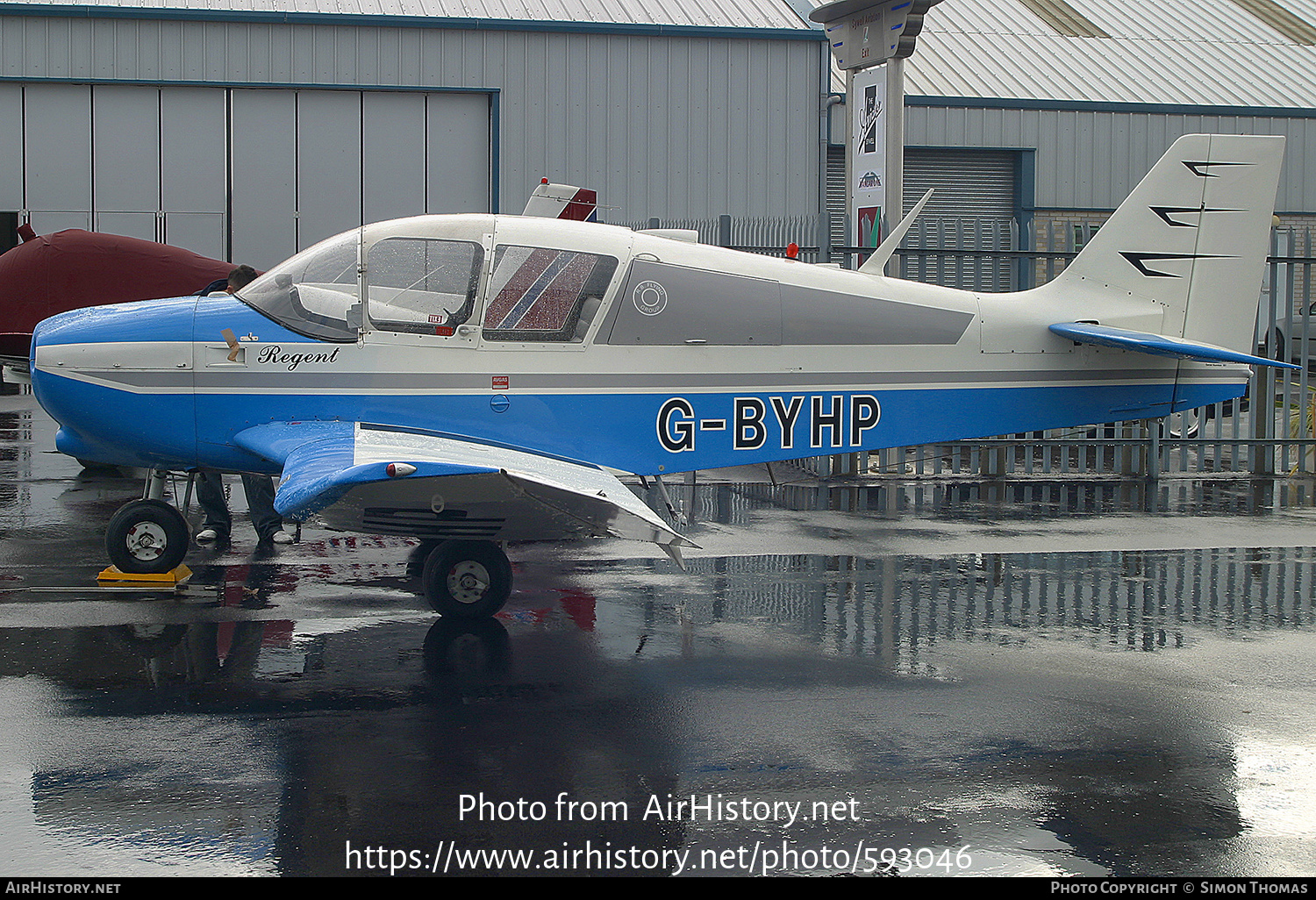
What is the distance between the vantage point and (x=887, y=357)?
25.0 ft

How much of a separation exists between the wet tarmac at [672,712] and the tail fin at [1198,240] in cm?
191

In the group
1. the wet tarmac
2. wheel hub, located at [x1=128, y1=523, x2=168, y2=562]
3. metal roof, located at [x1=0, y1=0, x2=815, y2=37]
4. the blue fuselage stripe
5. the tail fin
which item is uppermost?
metal roof, located at [x1=0, y1=0, x2=815, y2=37]

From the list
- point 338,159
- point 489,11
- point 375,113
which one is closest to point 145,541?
point 338,159

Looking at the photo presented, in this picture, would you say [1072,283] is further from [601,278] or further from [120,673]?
[120,673]

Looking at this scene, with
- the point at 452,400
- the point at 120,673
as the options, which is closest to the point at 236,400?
the point at 452,400

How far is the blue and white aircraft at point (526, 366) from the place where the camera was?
6914 mm

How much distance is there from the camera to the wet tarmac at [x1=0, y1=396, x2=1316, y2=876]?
4.02 meters

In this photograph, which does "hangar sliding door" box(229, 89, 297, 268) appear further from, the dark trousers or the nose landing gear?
the nose landing gear

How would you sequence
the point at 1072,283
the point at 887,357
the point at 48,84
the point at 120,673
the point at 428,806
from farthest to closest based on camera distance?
the point at 48,84 < the point at 1072,283 < the point at 887,357 < the point at 120,673 < the point at 428,806

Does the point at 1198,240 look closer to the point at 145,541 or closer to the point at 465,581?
the point at 465,581

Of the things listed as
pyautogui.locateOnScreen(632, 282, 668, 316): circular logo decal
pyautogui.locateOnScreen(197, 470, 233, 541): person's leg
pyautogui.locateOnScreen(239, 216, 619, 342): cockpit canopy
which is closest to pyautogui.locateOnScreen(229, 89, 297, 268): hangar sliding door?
pyautogui.locateOnScreen(197, 470, 233, 541): person's leg

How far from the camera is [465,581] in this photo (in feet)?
22.2

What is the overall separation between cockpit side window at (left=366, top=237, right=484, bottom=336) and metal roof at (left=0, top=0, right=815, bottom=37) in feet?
49.0

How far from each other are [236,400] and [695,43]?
16419 mm
